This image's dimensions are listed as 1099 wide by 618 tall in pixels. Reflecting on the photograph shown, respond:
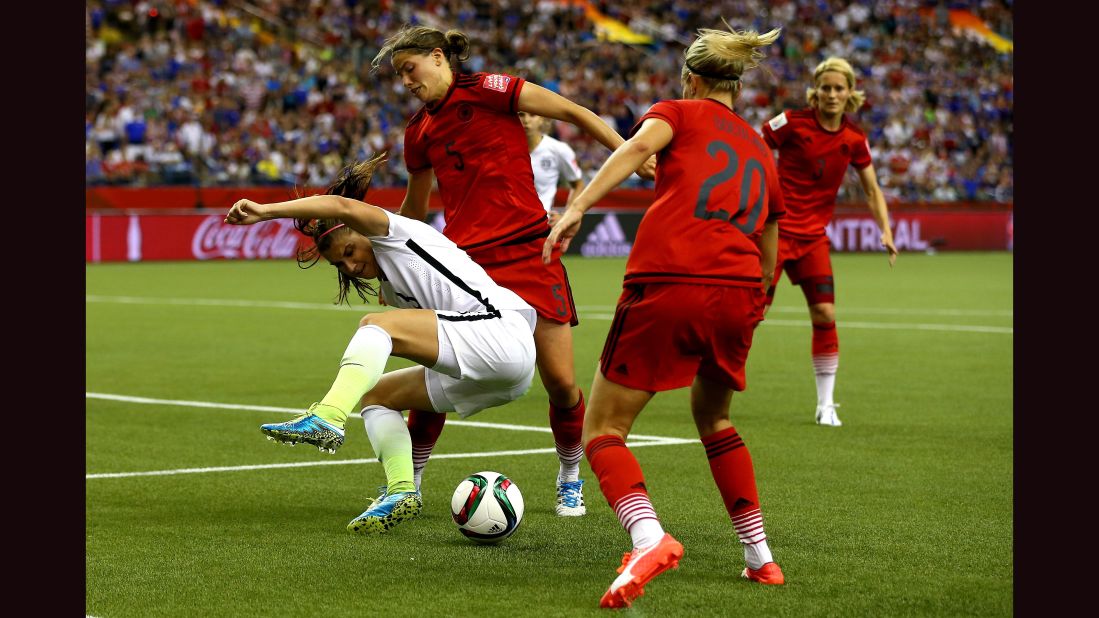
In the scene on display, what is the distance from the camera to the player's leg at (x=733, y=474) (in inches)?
200

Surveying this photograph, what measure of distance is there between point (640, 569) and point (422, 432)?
7.71 feet

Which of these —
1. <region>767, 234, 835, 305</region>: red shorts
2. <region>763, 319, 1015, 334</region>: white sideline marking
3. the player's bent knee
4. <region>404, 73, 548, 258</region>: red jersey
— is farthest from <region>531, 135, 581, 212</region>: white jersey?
<region>763, 319, 1015, 334</region>: white sideline marking

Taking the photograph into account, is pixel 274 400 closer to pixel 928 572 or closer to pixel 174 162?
pixel 928 572

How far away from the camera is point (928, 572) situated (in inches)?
206

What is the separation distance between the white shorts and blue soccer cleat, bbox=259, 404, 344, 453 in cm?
74

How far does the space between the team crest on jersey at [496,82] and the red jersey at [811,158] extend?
419cm

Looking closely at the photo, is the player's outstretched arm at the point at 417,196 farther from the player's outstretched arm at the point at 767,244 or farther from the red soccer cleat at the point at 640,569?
the red soccer cleat at the point at 640,569

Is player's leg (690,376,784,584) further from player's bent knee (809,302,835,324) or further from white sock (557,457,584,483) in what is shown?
player's bent knee (809,302,835,324)

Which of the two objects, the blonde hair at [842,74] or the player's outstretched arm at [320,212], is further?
the blonde hair at [842,74]

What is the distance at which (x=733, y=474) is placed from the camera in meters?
5.15

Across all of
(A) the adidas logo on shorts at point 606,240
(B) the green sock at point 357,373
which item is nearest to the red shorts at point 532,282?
(B) the green sock at point 357,373

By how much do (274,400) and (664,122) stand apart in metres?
6.60

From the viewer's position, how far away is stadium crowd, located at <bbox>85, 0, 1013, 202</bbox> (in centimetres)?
3045

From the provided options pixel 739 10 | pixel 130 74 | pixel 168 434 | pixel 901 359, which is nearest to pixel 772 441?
pixel 168 434
